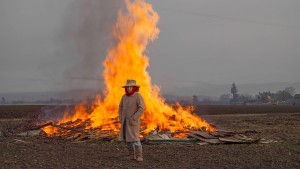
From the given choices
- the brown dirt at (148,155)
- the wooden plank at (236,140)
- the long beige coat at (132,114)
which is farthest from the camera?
the wooden plank at (236,140)

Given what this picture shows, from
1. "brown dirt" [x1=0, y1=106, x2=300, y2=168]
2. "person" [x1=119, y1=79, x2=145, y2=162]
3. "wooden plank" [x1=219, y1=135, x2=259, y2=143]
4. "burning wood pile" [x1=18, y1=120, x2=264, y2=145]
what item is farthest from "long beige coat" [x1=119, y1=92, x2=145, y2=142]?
"wooden plank" [x1=219, y1=135, x2=259, y2=143]

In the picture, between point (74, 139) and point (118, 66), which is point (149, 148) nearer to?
point (74, 139)

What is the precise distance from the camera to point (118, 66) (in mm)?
17562

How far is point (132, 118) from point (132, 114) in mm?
141

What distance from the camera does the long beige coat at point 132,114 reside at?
9.88m

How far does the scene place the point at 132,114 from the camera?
32.8 ft

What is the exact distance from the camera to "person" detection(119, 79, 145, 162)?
32.4 ft

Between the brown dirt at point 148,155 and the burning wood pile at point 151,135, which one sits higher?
the burning wood pile at point 151,135

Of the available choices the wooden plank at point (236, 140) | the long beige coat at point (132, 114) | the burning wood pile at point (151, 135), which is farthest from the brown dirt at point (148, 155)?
the long beige coat at point (132, 114)

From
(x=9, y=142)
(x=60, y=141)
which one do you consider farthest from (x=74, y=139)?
(x=9, y=142)

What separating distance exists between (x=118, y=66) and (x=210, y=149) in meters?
7.19

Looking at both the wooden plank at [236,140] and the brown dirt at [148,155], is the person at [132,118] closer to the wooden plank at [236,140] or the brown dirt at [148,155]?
the brown dirt at [148,155]

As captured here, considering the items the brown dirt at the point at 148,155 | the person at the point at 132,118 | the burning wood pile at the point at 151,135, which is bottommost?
the brown dirt at the point at 148,155

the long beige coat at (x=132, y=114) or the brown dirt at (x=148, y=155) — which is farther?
the long beige coat at (x=132, y=114)
